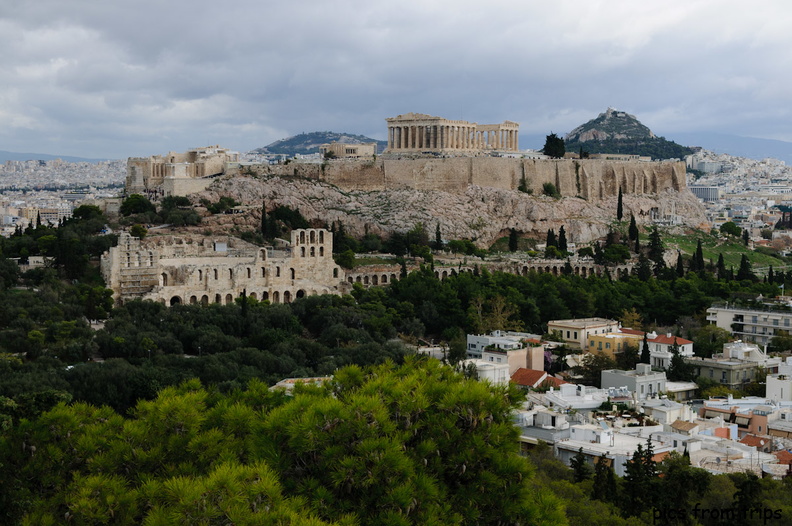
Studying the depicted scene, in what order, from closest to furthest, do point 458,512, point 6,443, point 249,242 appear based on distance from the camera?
1. point 458,512
2. point 6,443
3. point 249,242

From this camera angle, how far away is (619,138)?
152 m

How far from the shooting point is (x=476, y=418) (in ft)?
46.4

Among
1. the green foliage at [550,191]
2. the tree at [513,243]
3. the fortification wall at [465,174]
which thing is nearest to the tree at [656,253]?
the tree at [513,243]

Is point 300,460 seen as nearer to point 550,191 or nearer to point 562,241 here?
point 562,241

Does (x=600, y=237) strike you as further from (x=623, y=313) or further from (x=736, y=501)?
(x=736, y=501)

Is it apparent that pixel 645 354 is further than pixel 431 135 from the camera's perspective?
No

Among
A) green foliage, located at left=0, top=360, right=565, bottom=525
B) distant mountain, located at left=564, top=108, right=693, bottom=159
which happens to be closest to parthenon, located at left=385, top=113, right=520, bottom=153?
green foliage, located at left=0, top=360, right=565, bottom=525

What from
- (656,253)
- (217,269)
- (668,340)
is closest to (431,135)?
(656,253)

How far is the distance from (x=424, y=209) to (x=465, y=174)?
5.63 m

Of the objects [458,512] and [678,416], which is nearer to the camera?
[458,512]

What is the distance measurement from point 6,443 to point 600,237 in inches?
2180

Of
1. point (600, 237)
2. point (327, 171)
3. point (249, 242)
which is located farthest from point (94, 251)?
point (600, 237)

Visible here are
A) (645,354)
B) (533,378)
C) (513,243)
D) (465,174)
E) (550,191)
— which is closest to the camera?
(533,378)

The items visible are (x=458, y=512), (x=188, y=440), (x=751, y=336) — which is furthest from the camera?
(x=751, y=336)
